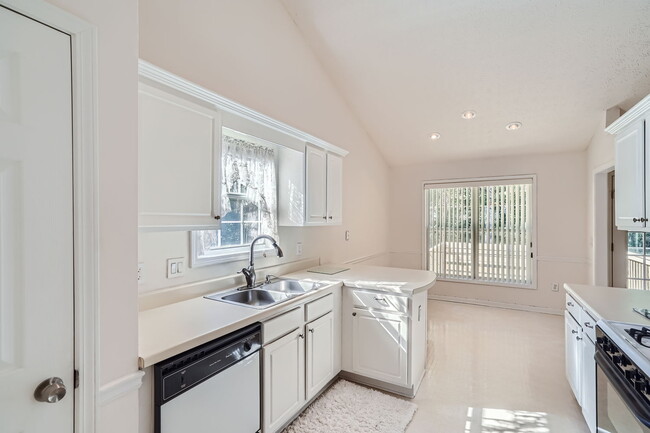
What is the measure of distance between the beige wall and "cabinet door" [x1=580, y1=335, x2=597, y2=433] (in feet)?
7.41

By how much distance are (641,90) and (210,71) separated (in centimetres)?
393

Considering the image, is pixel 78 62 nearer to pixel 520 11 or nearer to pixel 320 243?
pixel 320 243

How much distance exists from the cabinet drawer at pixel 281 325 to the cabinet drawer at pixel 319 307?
0.10m

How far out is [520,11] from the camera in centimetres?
250

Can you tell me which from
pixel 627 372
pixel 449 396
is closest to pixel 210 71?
pixel 627 372

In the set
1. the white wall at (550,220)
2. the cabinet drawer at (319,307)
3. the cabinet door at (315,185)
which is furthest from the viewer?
the white wall at (550,220)

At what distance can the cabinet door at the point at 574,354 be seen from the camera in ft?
6.97

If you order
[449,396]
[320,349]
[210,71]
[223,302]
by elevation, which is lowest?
[449,396]

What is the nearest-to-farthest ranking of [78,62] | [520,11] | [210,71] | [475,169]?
[78,62], [210,71], [520,11], [475,169]

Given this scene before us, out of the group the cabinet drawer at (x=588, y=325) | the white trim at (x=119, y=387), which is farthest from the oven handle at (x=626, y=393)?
the white trim at (x=119, y=387)

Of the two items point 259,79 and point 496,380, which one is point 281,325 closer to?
point 259,79

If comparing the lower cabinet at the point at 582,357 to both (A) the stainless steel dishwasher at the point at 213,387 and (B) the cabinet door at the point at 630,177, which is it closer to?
(B) the cabinet door at the point at 630,177

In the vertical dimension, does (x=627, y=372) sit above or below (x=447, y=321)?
above

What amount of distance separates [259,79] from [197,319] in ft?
6.34
